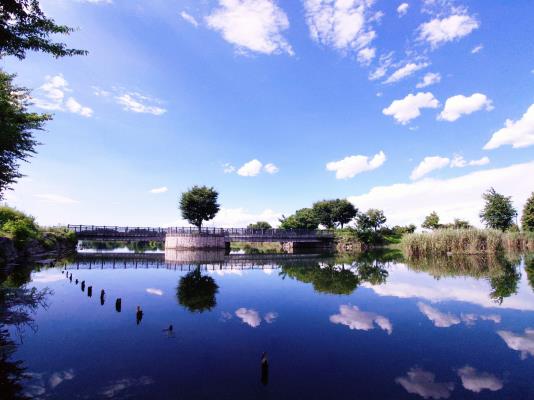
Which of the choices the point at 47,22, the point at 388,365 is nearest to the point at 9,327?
the point at 47,22

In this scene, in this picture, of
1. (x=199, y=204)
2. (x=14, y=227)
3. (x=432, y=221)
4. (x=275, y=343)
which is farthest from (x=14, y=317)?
(x=432, y=221)

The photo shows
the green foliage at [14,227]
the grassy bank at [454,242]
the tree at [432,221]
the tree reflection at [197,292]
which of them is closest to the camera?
the tree reflection at [197,292]

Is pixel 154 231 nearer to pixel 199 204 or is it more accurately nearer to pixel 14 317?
pixel 199 204

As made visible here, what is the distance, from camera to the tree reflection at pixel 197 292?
14.0m

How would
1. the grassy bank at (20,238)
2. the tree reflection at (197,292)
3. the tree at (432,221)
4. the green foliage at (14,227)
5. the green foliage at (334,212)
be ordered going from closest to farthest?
the tree reflection at (197,292), the grassy bank at (20,238), the green foliage at (14,227), the tree at (432,221), the green foliage at (334,212)

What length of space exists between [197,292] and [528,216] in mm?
59605

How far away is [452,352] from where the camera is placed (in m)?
8.58

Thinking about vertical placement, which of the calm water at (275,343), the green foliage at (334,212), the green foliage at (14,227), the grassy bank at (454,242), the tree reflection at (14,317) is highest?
the green foliage at (334,212)

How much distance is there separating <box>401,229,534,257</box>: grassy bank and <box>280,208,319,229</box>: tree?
41.4 m

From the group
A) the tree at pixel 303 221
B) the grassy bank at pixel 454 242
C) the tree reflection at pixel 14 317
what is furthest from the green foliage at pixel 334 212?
the tree reflection at pixel 14 317

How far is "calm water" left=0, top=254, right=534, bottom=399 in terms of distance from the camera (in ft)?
21.6

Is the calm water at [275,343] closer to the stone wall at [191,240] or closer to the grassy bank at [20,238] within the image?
the grassy bank at [20,238]

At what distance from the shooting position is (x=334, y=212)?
77000 mm

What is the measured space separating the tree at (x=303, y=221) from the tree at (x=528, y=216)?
1612 inches
